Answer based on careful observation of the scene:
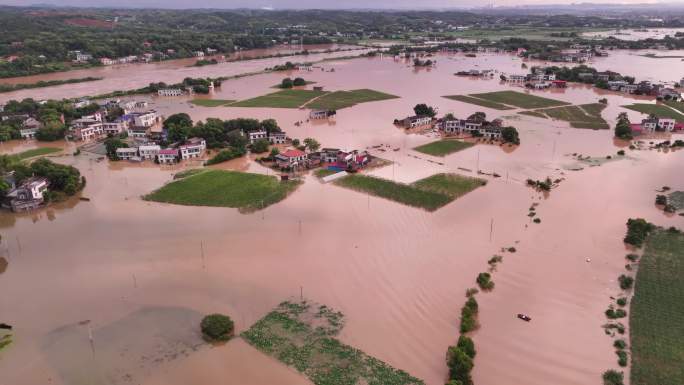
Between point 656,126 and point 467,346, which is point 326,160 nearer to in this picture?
point 467,346

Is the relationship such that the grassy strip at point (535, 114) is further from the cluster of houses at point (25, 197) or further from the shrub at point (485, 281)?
the cluster of houses at point (25, 197)

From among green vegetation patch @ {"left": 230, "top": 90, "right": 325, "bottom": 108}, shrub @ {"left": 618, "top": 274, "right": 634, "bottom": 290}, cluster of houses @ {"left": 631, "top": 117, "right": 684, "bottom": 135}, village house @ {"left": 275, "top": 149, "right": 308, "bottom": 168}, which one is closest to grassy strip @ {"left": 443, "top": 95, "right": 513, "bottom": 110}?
cluster of houses @ {"left": 631, "top": 117, "right": 684, "bottom": 135}

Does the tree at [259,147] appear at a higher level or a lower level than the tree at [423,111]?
lower

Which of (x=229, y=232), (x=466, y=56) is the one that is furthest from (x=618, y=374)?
(x=466, y=56)

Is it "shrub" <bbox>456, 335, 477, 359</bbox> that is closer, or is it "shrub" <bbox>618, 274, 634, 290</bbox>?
"shrub" <bbox>456, 335, 477, 359</bbox>

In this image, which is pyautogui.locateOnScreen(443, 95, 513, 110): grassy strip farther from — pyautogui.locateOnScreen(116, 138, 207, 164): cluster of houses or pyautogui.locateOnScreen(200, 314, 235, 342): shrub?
pyautogui.locateOnScreen(200, 314, 235, 342): shrub

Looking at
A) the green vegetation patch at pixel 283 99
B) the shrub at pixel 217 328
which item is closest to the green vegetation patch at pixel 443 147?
the green vegetation patch at pixel 283 99

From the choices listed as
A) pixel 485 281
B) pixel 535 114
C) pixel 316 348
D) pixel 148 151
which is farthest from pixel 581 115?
pixel 316 348
